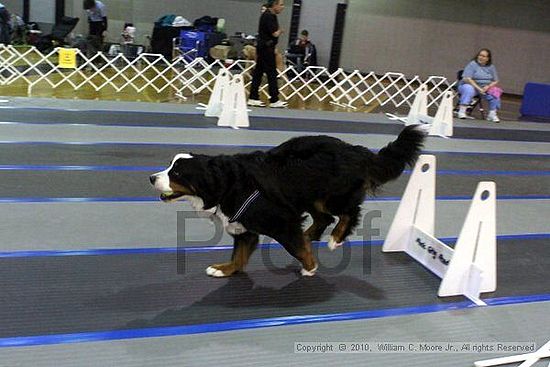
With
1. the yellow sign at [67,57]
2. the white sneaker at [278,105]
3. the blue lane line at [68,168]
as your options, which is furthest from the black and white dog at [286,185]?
the yellow sign at [67,57]

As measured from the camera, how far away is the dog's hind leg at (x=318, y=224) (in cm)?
341

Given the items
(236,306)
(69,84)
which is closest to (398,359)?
(236,306)

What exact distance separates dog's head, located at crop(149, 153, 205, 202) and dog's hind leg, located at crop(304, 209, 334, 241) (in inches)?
33.7

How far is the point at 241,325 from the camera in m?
2.70

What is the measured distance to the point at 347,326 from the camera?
2.79m

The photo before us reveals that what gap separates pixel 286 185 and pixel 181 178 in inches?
22.5

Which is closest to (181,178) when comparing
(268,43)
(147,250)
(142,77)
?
(147,250)

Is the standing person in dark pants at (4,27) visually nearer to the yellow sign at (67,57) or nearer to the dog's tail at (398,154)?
the yellow sign at (67,57)

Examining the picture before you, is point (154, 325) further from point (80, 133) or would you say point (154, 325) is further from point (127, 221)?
point (80, 133)

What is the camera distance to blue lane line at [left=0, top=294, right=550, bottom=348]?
2420 mm

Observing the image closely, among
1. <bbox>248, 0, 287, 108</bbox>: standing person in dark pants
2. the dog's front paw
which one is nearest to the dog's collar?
the dog's front paw

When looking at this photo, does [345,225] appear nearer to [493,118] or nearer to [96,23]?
[493,118]

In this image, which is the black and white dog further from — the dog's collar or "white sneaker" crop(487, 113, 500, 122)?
"white sneaker" crop(487, 113, 500, 122)

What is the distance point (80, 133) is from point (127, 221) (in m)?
2.90
